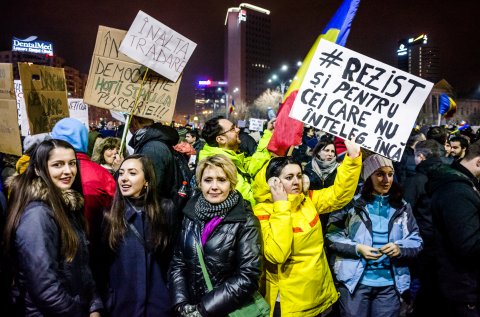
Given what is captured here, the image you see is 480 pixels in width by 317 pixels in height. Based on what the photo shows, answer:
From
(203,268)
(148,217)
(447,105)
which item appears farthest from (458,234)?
(447,105)

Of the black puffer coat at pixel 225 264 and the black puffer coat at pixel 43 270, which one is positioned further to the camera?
the black puffer coat at pixel 225 264

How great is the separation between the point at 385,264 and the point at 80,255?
2831mm

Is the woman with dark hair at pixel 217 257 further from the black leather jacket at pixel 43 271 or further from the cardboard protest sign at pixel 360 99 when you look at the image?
the cardboard protest sign at pixel 360 99

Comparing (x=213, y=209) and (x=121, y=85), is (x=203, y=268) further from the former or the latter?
(x=121, y=85)

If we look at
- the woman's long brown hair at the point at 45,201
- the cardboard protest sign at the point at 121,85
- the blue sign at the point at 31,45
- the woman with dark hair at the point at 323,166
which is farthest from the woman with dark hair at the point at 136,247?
the blue sign at the point at 31,45

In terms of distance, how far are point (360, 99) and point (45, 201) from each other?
112 inches

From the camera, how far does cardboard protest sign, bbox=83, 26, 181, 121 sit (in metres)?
4.85

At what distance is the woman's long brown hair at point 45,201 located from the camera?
268 centimetres

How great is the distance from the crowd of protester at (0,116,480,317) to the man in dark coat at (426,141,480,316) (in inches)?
0.4

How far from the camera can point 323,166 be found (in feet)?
18.6

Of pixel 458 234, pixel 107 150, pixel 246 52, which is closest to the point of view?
pixel 458 234

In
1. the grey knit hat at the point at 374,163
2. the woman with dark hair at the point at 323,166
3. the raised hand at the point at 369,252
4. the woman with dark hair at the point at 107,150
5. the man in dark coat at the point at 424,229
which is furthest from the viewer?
the woman with dark hair at the point at 107,150

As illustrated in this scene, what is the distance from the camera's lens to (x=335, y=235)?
404 cm

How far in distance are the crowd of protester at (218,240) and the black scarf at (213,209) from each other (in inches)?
0.4
